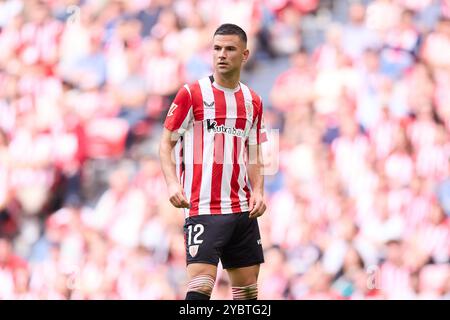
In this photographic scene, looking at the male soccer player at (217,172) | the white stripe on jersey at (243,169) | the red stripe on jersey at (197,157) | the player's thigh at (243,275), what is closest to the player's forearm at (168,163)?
the male soccer player at (217,172)

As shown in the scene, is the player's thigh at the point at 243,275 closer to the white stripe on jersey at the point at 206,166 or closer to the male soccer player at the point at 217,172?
the male soccer player at the point at 217,172

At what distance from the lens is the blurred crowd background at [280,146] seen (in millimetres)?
8141

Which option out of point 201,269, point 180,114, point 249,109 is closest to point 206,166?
point 180,114

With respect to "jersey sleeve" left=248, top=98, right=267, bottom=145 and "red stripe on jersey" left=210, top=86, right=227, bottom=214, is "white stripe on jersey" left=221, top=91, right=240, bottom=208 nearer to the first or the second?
"red stripe on jersey" left=210, top=86, right=227, bottom=214

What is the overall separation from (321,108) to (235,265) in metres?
3.44

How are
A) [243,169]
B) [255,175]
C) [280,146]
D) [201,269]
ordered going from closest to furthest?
[201,269] < [243,169] < [255,175] < [280,146]

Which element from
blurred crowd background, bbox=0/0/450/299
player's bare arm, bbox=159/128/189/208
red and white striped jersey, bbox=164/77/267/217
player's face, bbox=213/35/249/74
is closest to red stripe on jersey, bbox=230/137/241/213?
red and white striped jersey, bbox=164/77/267/217

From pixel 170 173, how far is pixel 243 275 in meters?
0.69

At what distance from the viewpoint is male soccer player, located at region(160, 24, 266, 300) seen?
509 centimetres

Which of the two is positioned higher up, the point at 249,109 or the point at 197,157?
the point at 249,109

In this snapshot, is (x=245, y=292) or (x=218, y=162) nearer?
(x=218, y=162)

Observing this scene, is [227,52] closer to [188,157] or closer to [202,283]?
[188,157]

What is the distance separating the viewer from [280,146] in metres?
8.38

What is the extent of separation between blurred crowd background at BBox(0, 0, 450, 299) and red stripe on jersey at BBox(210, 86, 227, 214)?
3056mm
